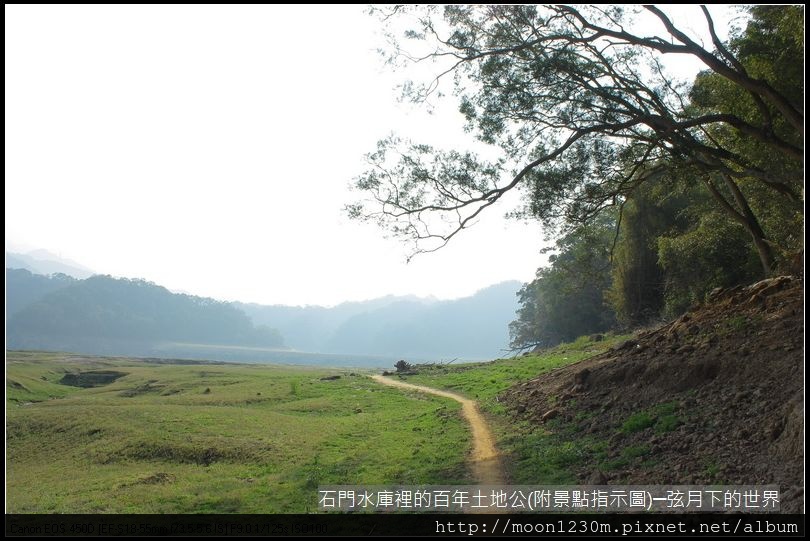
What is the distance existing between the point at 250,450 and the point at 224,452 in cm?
71

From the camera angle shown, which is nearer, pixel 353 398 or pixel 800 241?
pixel 800 241

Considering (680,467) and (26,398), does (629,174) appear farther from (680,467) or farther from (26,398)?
(26,398)

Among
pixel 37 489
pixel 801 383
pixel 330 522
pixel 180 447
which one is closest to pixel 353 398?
pixel 180 447

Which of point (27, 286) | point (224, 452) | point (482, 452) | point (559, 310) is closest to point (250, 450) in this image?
point (224, 452)

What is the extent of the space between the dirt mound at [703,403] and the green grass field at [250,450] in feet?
3.42

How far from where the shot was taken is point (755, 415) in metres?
9.48

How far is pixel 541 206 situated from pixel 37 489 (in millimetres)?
14848

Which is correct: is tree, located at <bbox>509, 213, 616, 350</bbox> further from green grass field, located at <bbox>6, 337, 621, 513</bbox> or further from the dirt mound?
the dirt mound

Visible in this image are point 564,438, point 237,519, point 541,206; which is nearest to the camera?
point 237,519

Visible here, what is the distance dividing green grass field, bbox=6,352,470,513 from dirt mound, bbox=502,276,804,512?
2.87 metres

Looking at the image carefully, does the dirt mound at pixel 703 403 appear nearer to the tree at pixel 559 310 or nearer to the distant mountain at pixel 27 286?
the tree at pixel 559 310

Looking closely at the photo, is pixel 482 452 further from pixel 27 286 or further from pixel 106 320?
pixel 27 286

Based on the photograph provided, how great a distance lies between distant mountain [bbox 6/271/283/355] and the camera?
5999 inches

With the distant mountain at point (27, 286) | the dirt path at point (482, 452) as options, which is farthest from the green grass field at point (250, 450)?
the distant mountain at point (27, 286)
